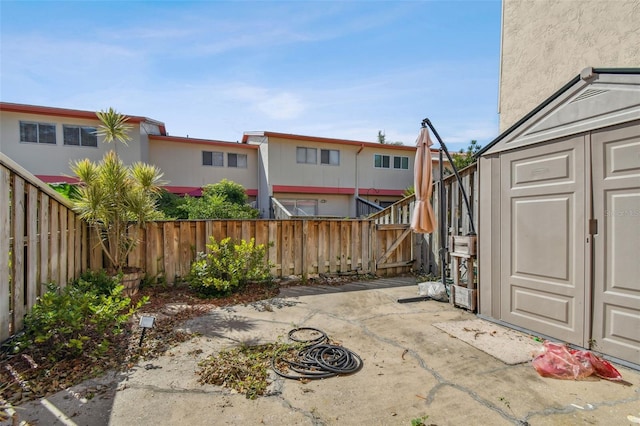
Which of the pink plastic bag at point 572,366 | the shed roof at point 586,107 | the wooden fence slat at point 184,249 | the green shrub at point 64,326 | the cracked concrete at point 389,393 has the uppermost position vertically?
→ the shed roof at point 586,107

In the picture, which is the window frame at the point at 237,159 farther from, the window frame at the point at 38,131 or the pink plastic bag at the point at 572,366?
the pink plastic bag at the point at 572,366

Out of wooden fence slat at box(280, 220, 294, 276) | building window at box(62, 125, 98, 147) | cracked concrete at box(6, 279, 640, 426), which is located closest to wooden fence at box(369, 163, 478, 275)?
wooden fence slat at box(280, 220, 294, 276)

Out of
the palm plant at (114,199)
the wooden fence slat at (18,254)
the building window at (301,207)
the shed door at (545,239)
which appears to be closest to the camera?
the wooden fence slat at (18,254)

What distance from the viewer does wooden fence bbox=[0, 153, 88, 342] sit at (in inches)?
126

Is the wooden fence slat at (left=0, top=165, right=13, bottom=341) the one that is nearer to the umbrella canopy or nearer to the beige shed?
the umbrella canopy

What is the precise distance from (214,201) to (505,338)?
9.52m

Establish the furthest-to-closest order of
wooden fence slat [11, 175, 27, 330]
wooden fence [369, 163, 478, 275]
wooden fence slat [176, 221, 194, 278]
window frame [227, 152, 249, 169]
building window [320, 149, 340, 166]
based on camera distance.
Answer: building window [320, 149, 340, 166]
window frame [227, 152, 249, 169]
wooden fence slat [176, 221, 194, 278]
wooden fence [369, 163, 478, 275]
wooden fence slat [11, 175, 27, 330]

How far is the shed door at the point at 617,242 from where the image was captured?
3014mm

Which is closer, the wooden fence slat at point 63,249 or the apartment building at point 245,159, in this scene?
the wooden fence slat at point 63,249

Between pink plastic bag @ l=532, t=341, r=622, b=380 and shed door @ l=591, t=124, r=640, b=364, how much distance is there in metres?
0.33

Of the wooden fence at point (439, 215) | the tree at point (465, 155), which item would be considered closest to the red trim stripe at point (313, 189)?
the tree at point (465, 155)

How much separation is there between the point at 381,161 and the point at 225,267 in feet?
50.2

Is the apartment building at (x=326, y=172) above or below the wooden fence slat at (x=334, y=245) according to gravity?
above

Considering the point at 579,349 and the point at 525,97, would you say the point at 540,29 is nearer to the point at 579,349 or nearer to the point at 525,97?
the point at 525,97
